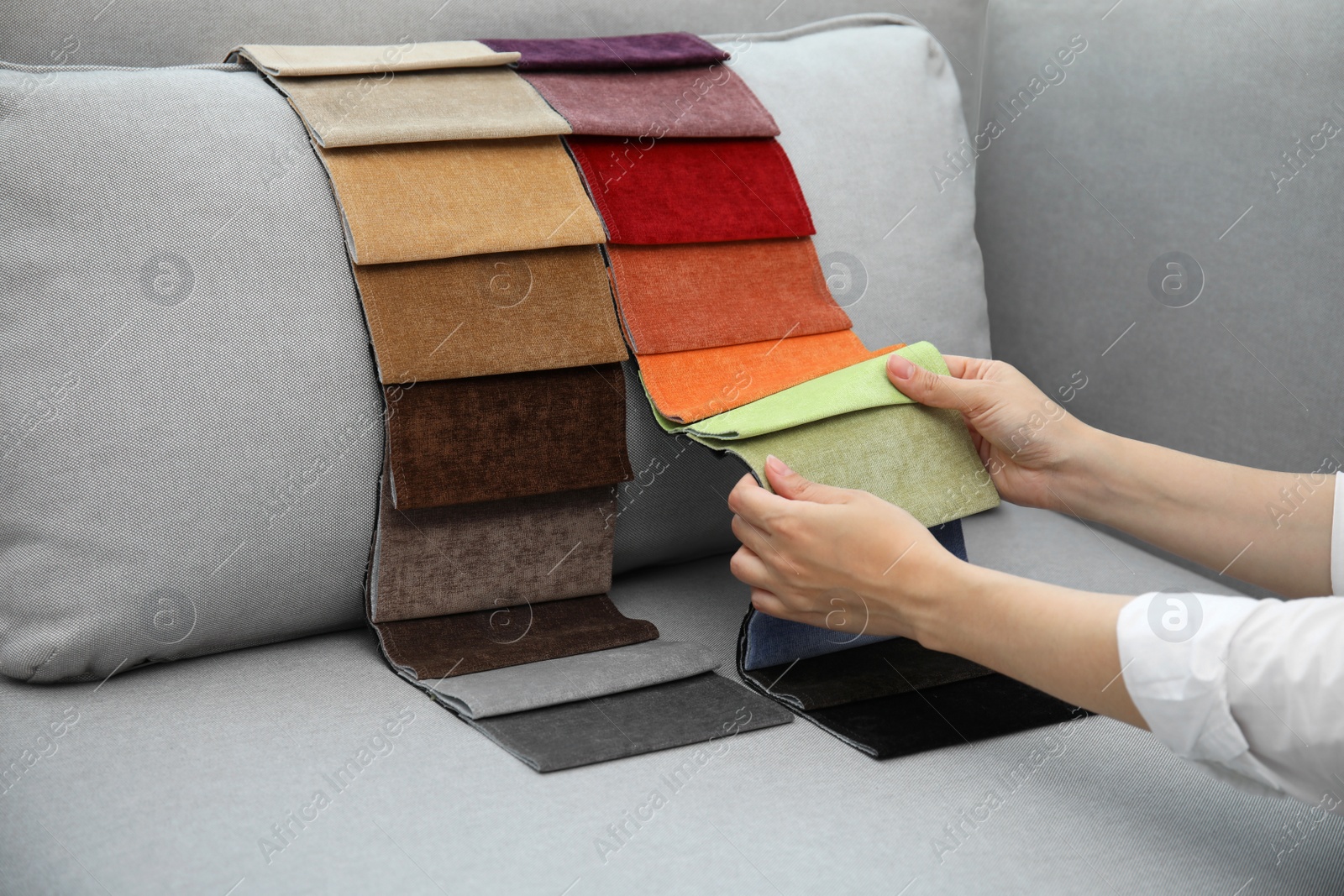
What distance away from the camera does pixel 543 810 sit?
2.27ft

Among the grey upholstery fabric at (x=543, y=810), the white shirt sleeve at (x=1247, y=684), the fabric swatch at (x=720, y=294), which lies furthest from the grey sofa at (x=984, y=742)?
the fabric swatch at (x=720, y=294)

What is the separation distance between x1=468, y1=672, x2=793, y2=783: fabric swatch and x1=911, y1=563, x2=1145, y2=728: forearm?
150 mm

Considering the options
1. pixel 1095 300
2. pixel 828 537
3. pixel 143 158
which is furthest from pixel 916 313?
pixel 143 158

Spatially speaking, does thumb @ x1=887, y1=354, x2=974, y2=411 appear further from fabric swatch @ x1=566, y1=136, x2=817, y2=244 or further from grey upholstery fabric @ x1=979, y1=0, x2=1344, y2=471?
grey upholstery fabric @ x1=979, y1=0, x2=1344, y2=471

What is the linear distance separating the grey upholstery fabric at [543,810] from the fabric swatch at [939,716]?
0.01 meters

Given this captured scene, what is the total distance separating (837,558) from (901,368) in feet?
0.62

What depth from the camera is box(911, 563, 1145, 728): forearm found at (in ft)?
2.18

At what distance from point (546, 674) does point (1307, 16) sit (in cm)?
94

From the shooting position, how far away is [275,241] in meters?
0.83

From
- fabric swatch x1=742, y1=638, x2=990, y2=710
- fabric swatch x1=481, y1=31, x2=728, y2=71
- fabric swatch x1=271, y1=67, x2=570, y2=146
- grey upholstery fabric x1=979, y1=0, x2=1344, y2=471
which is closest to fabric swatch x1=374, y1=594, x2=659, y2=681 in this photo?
fabric swatch x1=742, y1=638, x2=990, y2=710

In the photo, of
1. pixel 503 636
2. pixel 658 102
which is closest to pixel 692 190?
pixel 658 102

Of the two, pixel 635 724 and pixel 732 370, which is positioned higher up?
pixel 732 370

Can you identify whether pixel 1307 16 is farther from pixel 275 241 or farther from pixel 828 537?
pixel 275 241

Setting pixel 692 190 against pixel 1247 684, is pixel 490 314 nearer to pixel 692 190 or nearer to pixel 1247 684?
pixel 692 190
